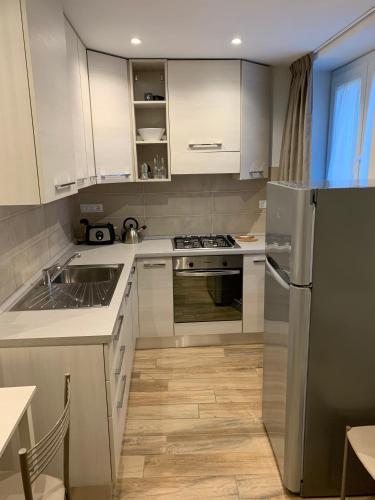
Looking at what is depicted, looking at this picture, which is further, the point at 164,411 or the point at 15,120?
the point at 164,411

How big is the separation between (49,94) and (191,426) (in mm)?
1990

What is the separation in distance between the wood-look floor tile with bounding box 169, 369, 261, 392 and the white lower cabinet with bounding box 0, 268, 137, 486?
101cm

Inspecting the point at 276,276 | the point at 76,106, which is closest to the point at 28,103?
the point at 76,106

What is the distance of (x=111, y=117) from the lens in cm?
293

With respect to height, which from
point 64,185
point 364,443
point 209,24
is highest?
point 209,24

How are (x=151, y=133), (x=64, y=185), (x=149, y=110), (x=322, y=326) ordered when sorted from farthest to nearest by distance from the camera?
(x=149, y=110) < (x=151, y=133) < (x=64, y=185) < (x=322, y=326)

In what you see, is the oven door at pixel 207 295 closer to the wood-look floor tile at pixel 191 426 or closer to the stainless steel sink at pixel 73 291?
the stainless steel sink at pixel 73 291

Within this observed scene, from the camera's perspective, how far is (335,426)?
5.59 feet

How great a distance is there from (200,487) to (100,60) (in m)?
2.82

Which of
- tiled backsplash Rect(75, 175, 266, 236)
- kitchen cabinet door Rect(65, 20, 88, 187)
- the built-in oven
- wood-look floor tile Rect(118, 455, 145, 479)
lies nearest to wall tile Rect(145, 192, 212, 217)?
tiled backsplash Rect(75, 175, 266, 236)

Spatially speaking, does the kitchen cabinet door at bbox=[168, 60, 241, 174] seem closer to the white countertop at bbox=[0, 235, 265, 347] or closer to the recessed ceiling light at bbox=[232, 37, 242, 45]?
the recessed ceiling light at bbox=[232, 37, 242, 45]

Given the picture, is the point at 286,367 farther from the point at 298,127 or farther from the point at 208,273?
the point at 298,127

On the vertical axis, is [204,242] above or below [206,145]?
below

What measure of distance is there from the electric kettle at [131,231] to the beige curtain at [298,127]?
1376 mm
